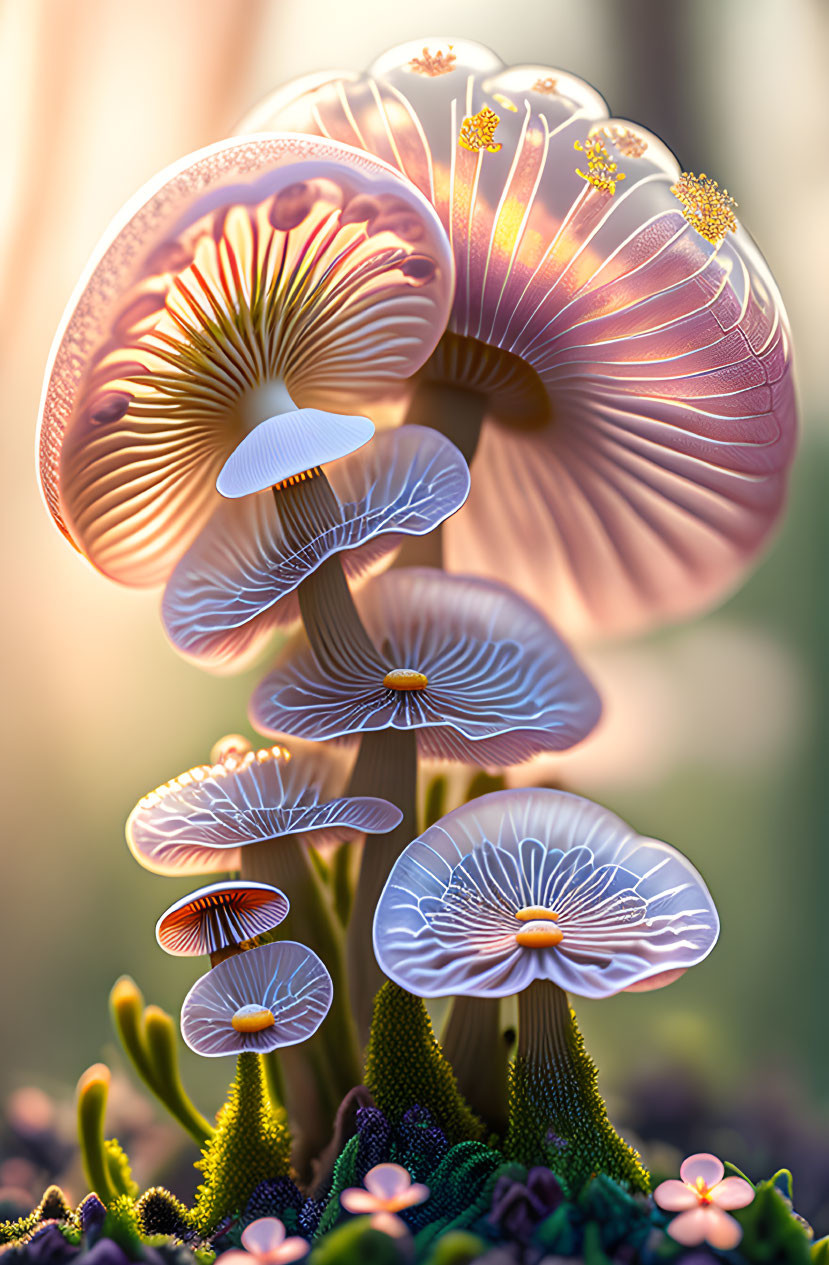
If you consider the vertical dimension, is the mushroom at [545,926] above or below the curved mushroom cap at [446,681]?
below

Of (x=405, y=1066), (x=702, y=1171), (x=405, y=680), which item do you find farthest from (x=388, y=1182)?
(x=405, y=680)

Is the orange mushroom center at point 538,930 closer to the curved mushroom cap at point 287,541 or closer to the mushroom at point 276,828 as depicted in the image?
the mushroom at point 276,828

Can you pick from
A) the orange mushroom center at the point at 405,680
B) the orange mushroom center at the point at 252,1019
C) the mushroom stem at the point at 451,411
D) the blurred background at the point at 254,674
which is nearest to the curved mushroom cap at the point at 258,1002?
the orange mushroom center at the point at 252,1019

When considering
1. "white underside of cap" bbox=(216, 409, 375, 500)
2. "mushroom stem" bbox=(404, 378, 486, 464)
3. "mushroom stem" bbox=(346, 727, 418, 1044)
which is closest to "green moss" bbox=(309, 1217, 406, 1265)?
"mushroom stem" bbox=(346, 727, 418, 1044)

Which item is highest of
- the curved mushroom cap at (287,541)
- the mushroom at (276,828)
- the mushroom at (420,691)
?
the curved mushroom cap at (287,541)

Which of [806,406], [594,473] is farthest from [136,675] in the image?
[806,406]

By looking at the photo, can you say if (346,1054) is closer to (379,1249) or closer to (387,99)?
(379,1249)
